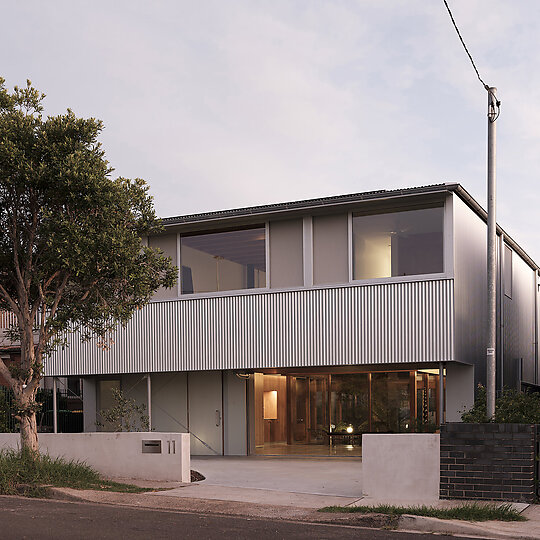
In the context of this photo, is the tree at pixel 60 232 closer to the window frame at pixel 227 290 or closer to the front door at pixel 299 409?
the window frame at pixel 227 290

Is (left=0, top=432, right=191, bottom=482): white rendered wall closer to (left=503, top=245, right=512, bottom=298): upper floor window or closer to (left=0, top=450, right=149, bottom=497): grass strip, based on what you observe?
(left=0, top=450, right=149, bottom=497): grass strip

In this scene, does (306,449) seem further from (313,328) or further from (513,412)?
(513,412)

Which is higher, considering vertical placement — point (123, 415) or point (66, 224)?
point (66, 224)

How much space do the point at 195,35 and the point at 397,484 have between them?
33.8ft

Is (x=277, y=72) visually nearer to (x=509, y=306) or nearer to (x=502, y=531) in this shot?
(x=509, y=306)

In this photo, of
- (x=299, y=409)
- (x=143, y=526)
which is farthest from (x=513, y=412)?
(x=299, y=409)

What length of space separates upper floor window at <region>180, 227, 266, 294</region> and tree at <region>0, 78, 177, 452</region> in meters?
5.53

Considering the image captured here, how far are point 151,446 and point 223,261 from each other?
6965 mm

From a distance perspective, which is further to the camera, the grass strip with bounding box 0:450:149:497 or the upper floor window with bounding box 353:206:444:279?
the upper floor window with bounding box 353:206:444:279

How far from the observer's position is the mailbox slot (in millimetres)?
15836

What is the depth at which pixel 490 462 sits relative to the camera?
40.3ft

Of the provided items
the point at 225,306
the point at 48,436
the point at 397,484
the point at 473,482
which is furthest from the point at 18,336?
the point at 473,482

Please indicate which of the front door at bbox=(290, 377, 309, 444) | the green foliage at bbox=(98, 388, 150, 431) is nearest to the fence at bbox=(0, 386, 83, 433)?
the green foliage at bbox=(98, 388, 150, 431)

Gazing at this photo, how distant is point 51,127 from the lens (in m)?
14.5
